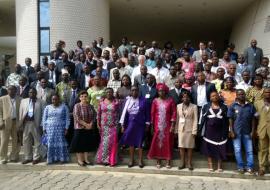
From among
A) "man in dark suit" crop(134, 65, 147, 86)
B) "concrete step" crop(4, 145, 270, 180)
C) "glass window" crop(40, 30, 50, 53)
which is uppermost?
"glass window" crop(40, 30, 50, 53)

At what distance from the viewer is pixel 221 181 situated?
7426mm

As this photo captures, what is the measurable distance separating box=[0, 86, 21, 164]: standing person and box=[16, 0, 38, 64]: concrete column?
Answer: 5.25 m

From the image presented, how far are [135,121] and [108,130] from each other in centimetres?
64

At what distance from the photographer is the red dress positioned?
808 centimetres

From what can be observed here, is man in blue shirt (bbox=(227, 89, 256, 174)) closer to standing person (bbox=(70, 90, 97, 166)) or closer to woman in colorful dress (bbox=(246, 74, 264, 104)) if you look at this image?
woman in colorful dress (bbox=(246, 74, 264, 104))

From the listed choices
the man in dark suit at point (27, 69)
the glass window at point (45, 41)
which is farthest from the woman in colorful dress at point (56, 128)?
the glass window at point (45, 41)

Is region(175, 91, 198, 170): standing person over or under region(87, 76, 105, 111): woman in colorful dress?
under

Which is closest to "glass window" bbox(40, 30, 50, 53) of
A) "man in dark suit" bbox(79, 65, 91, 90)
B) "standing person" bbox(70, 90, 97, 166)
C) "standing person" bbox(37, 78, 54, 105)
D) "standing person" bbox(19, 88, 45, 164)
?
"man in dark suit" bbox(79, 65, 91, 90)

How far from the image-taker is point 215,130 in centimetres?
780

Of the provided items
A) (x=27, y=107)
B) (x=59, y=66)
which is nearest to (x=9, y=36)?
(x=59, y=66)

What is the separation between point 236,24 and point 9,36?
1243 centimetres

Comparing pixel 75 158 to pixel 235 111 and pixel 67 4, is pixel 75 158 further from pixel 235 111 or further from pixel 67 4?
pixel 67 4

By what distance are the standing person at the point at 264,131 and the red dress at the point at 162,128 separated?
175 centimetres

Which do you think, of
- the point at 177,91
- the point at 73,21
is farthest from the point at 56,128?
the point at 73,21
